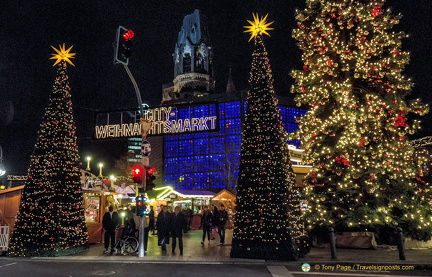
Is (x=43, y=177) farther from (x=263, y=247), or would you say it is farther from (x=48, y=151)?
(x=263, y=247)

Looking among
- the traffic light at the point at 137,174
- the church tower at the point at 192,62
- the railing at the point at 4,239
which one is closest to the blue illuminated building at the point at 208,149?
the church tower at the point at 192,62

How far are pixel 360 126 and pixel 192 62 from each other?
377 ft

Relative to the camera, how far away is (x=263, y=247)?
11352 millimetres

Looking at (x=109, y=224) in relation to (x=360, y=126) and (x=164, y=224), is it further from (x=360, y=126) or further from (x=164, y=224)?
(x=360, y=126)

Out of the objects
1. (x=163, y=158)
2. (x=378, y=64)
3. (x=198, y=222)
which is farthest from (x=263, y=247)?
(x=163, y=158)

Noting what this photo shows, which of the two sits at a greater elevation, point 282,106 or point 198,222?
point 282,106

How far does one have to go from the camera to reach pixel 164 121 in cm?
1498

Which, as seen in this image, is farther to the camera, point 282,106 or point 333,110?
point 282,106

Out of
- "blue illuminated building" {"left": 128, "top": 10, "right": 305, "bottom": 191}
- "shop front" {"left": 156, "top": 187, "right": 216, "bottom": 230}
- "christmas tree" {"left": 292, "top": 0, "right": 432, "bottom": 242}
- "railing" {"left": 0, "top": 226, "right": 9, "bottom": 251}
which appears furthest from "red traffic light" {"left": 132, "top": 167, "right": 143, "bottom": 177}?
"blue illuminated building" {"left": 128, "top": 10, "right": 305, "bottom": 191}

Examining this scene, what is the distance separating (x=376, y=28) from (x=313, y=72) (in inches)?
119

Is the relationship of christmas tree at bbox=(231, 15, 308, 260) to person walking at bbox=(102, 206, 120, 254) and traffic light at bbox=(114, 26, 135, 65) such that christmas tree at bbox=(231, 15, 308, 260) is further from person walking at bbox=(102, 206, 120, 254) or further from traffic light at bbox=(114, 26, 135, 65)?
person walking at bbox=(102, 206, 120, 254)

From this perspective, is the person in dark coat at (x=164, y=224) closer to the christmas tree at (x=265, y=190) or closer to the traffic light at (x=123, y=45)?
the christmas tree at (x=265, y=190)

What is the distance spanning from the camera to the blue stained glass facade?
79.4 metres

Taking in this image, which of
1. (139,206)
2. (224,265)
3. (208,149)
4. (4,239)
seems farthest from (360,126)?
(208,149)
